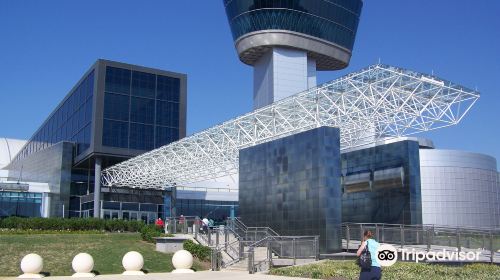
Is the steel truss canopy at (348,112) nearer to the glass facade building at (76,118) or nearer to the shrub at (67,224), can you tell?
the shrub at (67,224)

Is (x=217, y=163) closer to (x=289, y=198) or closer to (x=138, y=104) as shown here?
(x=138, y=104)

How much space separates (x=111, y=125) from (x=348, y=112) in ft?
112

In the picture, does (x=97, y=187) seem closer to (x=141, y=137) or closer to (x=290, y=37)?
(x=141, y=137)

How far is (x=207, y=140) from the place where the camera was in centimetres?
4731

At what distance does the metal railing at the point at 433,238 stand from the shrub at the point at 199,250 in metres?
6.73

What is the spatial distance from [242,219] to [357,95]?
1062 cm

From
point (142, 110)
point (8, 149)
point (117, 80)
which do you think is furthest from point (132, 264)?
point (8, 149)

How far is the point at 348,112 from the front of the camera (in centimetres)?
3675

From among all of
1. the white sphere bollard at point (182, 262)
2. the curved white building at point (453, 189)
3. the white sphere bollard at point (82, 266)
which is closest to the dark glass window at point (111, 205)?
the curved white building at point (453, 189)

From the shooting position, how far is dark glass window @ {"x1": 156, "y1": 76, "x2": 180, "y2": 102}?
66625mm

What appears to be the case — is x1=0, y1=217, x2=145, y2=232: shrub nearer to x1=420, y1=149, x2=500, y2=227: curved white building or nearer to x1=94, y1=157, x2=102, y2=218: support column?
x1=94, y1=157, x2=102, y2=218: support column

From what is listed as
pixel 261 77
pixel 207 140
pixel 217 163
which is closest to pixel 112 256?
pixel 207 140

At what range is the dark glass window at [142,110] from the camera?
64.6 meters

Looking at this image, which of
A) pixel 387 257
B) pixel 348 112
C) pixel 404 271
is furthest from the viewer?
pixel 348 112
